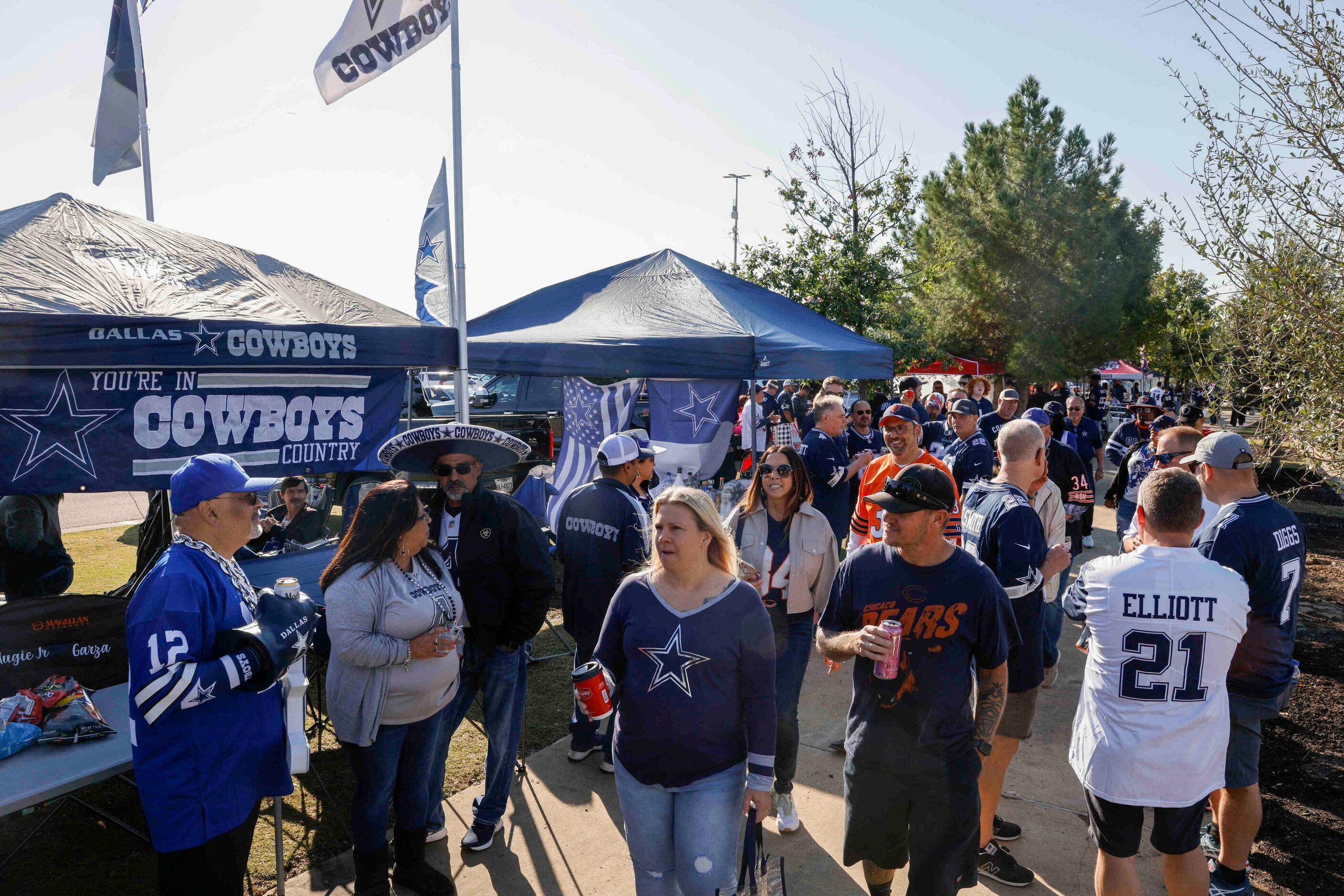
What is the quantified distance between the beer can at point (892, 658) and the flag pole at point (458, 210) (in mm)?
3895

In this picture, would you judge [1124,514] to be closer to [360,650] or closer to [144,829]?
[360,650]

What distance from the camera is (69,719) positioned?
337 centimetres

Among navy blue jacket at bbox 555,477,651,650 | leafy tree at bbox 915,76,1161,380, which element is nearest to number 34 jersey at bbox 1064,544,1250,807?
navy blue jacket at bbox 555,477,651,650

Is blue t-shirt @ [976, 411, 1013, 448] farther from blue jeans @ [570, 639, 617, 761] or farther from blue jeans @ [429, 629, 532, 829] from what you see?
blue jeans @ [429, 629, 532, 829]

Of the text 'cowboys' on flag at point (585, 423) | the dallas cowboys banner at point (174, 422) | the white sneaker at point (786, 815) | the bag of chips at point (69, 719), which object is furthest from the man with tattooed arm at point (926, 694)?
the text 'cowboys' on flag at point (585, 423)

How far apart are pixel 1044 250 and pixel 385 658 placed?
27824 millimetres

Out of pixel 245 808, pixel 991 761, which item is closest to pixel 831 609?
pixel 991 761

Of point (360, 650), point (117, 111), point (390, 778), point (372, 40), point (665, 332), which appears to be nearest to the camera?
point (360, 650)

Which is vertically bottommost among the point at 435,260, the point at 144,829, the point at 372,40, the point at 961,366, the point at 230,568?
the point at 144,829

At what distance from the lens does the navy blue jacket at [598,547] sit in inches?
170

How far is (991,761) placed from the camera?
3566 millimetres

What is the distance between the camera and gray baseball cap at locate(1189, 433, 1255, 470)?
11.6ft

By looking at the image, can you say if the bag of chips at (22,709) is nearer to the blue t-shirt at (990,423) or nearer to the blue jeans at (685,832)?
the blue jeans at (685,832)

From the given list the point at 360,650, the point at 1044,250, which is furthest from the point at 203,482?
the point at 1044,250
